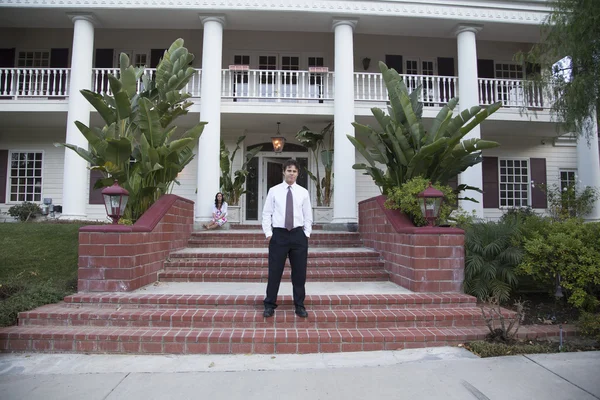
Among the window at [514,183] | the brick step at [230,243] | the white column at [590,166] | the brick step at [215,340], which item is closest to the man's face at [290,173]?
the brick step at [215,340]

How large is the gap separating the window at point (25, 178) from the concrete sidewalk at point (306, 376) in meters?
10.5

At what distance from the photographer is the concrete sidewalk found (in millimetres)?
3262

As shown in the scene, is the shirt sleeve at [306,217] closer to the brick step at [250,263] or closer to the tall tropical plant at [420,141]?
the brick step at [250,263]

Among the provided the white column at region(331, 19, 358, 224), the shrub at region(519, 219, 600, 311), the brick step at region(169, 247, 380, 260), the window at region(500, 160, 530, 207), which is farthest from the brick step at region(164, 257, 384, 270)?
the window at region(500, 160, 530, 207)

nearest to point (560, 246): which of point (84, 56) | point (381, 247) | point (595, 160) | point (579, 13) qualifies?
point (381, 247)

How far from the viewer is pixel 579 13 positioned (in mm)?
6715

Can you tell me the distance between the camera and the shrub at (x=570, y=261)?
16.5 feet

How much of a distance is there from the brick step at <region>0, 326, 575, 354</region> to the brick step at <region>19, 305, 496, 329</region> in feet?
0.45

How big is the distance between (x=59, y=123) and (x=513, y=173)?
1511 cm

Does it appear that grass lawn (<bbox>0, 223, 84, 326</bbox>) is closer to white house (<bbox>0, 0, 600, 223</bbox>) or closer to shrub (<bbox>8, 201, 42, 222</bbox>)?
white house (<bbox>0, 0, 600, 223</bbox>)

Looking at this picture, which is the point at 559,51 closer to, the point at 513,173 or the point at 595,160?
the point at 595,160

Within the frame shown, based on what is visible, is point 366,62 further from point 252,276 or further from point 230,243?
point 252,276

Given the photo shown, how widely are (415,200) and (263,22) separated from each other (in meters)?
7.61

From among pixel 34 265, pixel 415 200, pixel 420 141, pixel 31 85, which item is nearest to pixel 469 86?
pixel 420 141
